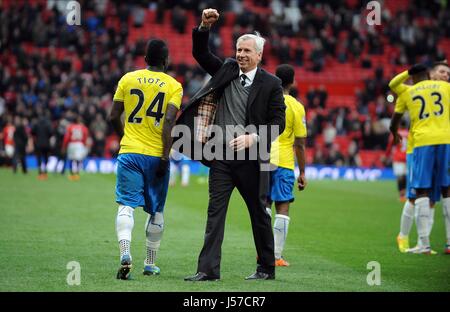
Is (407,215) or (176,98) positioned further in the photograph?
(407,215)

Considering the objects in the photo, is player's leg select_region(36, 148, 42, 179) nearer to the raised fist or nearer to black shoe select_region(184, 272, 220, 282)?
black shoe select_region(184, 272, 220, 282)

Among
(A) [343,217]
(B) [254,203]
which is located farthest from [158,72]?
(A) [343,217]

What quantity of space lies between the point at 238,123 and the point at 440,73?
183 inches

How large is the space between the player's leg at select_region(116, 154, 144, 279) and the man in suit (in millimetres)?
717

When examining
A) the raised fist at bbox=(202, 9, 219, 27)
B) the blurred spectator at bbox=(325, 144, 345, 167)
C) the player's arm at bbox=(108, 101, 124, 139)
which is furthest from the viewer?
the blurred spectator at bbox=(325, 144, 345, 167)

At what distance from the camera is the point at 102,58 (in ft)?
126

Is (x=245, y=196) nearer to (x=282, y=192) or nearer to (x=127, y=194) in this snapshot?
(x=127, y=194)

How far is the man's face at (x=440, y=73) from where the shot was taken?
1220cm

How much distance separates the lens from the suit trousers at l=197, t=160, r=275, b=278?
8.68 metres

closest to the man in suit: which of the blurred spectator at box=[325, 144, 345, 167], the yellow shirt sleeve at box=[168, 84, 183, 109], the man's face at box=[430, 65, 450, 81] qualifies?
the yellow shirt sleeve at box=[168, 84, 183, 109]

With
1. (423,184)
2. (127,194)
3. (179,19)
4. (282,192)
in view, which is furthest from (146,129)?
(179,19)

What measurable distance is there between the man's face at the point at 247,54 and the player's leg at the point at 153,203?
1371 millimetres

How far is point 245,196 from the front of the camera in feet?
29.0

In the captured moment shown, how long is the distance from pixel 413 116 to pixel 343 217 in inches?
253
